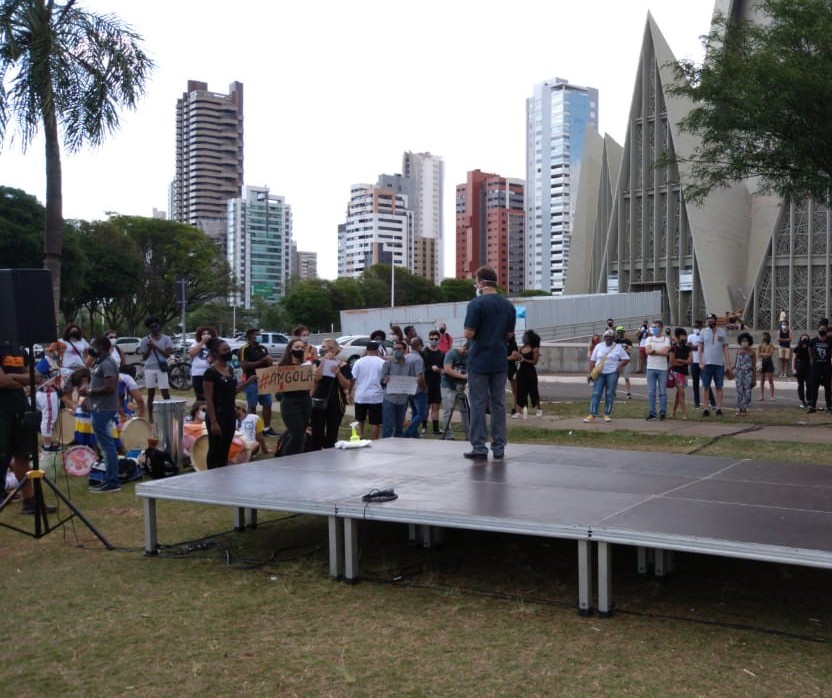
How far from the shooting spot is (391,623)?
563cm

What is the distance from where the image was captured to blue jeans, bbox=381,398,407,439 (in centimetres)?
1352

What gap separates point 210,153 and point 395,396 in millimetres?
164052

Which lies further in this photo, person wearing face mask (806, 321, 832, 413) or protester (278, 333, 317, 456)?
person wearing face mask (806, 321, 832, 413)

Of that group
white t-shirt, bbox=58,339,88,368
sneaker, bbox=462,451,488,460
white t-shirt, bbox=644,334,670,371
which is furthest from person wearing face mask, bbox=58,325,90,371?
white t-shirt, bbox=644,334,670,371

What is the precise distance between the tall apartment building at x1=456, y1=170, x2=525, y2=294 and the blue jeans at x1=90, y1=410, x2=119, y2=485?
172 metres

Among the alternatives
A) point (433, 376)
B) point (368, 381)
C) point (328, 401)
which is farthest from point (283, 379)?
point (433, 376)

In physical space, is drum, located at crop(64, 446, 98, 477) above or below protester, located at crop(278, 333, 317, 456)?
Answer: below

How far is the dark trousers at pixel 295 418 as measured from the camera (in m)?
10.8

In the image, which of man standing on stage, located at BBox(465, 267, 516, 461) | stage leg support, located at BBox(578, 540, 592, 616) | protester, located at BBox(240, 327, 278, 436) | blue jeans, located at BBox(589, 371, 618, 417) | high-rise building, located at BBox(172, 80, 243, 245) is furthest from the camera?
high-rise building, located at BBox(172, 80, 243, 245)

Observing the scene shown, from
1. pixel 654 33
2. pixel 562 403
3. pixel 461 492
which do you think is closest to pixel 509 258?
pixel 654 33

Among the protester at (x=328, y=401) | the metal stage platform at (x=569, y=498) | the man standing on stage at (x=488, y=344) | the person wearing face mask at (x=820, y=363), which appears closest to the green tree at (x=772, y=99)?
the person wearing face mask at (x=820, y=363)

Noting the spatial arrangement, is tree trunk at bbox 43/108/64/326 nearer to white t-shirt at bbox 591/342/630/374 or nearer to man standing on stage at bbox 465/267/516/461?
white t-shirt at bbox 591/342/630/374

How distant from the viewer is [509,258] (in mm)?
182125

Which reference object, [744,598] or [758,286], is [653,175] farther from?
[744,598]
